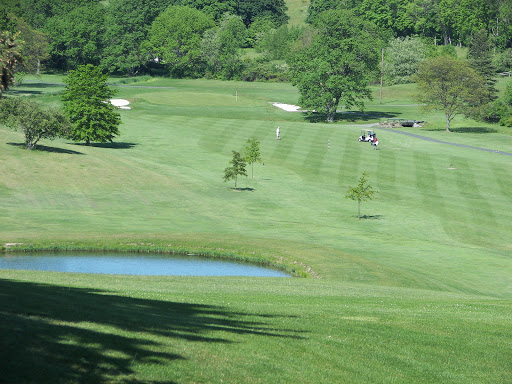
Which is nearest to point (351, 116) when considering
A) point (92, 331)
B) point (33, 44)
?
point (33, 44)

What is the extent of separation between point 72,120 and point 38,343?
83.9 meters

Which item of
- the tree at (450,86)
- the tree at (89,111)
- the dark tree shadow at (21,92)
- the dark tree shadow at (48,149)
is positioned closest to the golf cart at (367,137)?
the tree at (450,86)

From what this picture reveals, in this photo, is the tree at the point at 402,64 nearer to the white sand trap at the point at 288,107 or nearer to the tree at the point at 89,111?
the white sand trap at the point at 288,107

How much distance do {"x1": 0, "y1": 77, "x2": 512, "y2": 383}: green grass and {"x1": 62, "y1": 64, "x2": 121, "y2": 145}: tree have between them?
2662mm

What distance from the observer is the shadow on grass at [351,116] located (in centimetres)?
13350

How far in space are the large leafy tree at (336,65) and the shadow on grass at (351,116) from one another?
208cm

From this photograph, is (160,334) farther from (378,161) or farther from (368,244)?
(378,161)

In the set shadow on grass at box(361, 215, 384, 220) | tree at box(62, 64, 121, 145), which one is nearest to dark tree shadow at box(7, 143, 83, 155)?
tree at box(62, 64, 121, 145)

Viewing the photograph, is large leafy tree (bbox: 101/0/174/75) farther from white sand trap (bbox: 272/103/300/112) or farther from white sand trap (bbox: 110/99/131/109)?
white sand trap (bbox: 272/103/300/112)

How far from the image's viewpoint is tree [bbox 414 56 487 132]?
123819 millimetres

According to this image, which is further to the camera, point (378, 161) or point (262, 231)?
point (378, 161)

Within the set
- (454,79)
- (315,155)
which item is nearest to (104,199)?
(315,155)

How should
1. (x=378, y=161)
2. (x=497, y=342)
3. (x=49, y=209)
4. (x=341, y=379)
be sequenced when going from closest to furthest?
(x=341, y=379) → (x=497, y=342) → (x=49, y=209) → (x=378, y=161)

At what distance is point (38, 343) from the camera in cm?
1445
